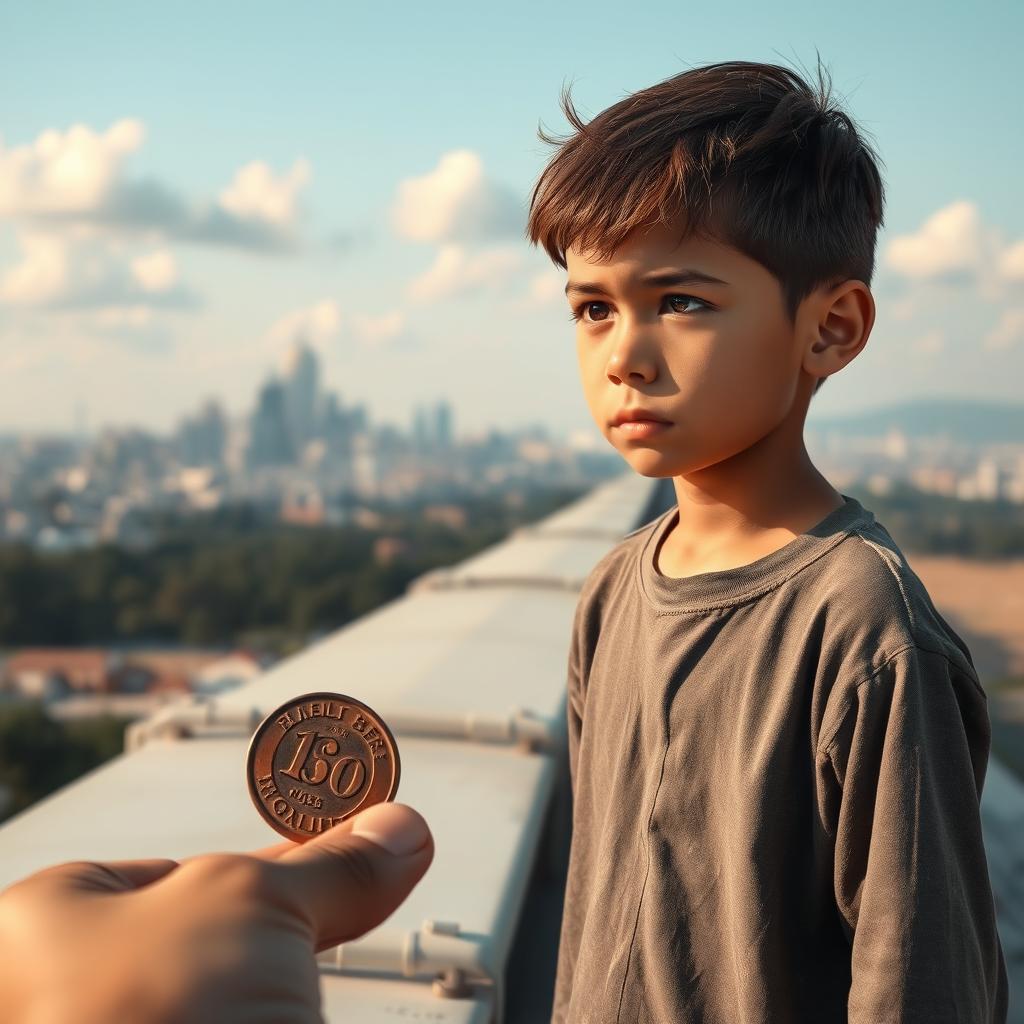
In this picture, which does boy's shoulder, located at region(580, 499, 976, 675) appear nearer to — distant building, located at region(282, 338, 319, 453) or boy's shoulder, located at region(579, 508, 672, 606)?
boy's shoulder, located at region(579, 508, 672, 606)

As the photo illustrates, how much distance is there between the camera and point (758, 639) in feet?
3.82

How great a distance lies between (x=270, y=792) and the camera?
39.0 inches

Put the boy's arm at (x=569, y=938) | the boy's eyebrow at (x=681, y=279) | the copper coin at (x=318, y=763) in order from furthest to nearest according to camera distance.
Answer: the boy's arm at (x=569, y=938), the boy's eyebrow at (x=681, y=279), the copper coin at (x=318, y=763)

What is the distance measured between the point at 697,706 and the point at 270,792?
1.49 feet

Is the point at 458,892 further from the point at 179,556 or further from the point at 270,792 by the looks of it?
the point at 179,556

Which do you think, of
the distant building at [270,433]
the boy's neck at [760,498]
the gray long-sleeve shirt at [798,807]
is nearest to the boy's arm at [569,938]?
the gray long-sleeve shirt at [798,807]

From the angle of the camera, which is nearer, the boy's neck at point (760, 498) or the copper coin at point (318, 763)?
the copper coin at point (318, 763)

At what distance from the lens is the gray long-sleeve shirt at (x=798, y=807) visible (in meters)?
1.02

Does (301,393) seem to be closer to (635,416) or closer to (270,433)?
(270,433)

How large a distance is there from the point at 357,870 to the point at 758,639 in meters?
0.54

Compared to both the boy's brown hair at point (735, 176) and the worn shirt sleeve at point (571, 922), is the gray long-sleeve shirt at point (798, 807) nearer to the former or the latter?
the worn shirt sleeve at point (571, 922)

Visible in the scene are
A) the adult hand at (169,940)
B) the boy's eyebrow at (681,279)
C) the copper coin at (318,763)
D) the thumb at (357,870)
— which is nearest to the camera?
the adult hand at (169,940)

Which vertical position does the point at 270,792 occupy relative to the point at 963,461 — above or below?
above

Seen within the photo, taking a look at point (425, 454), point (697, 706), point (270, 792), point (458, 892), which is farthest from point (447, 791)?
point (425, 454)
